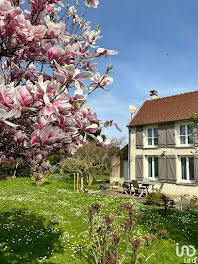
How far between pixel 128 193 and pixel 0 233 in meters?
11.6

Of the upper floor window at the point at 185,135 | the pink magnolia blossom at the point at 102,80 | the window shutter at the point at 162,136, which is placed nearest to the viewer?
the pink magnolia blossom at the point at 102,80

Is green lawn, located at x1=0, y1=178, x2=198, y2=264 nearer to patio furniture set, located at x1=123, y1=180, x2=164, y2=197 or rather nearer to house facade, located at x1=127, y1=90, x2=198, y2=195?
patio furniture set, located at x1=123, y1=180, x2=164, y2=197

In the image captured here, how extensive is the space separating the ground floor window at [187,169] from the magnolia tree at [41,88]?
50.4ft

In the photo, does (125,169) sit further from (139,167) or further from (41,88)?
(41,88)

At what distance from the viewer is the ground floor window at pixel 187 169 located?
1627 cm

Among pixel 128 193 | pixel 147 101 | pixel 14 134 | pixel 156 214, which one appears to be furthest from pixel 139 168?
pixel 14 134

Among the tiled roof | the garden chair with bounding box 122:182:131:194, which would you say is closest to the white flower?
the garden chair with bounding box 122:182:131:194

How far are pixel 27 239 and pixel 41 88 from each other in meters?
6.24

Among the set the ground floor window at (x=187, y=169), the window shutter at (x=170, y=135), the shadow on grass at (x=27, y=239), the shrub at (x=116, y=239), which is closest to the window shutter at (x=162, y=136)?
the window shutter at (x=170, y=135)

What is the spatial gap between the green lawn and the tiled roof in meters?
9.23

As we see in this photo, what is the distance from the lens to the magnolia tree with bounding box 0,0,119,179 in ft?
5.02

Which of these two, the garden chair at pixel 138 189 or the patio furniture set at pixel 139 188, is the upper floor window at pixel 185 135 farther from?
the garden chair at pixel 138 189

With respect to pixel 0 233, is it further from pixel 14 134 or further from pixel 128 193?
pixel 128 193

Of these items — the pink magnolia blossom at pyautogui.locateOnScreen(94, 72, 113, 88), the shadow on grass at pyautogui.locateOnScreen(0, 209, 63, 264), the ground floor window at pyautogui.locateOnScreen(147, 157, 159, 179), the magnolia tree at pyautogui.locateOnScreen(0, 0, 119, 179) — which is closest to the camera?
the magnolia tree at pyautogui.locateOnScreen(0, 0, 119, 179)
